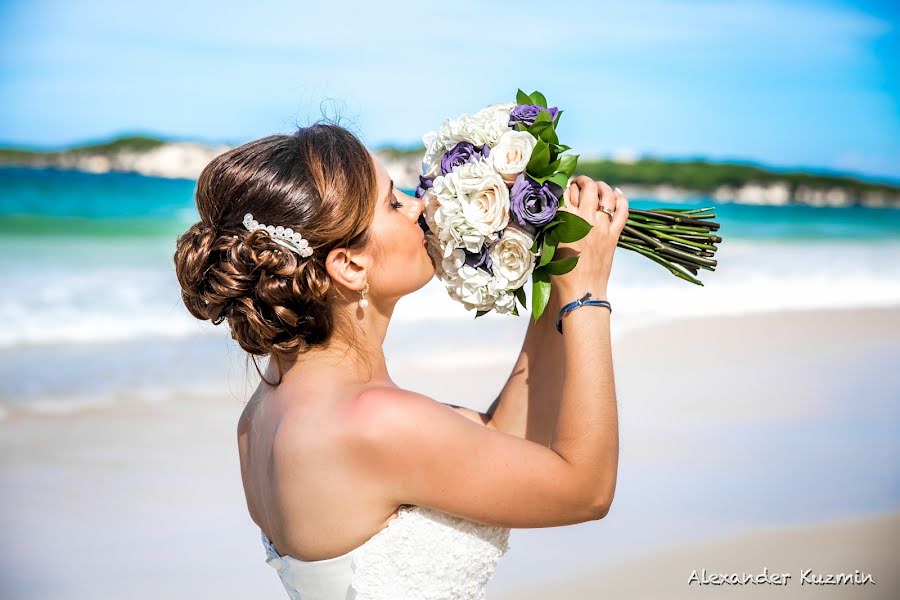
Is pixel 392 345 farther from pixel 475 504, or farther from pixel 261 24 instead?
pixel 261 24

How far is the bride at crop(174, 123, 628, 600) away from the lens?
2230 mm

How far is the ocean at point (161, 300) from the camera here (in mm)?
8766

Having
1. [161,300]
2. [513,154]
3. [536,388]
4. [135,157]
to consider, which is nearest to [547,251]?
[513,154]

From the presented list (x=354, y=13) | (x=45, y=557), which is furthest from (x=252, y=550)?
(x=354, y=13)

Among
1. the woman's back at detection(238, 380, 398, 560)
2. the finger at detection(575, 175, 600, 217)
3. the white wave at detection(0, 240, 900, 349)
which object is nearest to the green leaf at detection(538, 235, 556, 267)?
the finger at detection(575, 175, 600, 217)

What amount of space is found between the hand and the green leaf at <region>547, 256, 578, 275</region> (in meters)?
0.02

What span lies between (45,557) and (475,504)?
14.0 feet

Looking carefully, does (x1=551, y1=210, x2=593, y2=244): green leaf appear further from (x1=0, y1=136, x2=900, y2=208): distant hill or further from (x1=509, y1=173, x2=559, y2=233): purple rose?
(x1=0, y1=136, x2=900, y2=208): distant hill

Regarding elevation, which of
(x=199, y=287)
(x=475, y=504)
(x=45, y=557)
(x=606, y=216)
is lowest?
(x=45, y=557)

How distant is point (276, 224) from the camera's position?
234 centimetres

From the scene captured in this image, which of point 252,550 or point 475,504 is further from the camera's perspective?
point 252,550

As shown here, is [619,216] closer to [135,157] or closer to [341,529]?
[341,529]

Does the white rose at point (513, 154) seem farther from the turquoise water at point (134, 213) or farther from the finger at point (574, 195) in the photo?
the turquoise water at point (134, 213)

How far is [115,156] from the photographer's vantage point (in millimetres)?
41312
